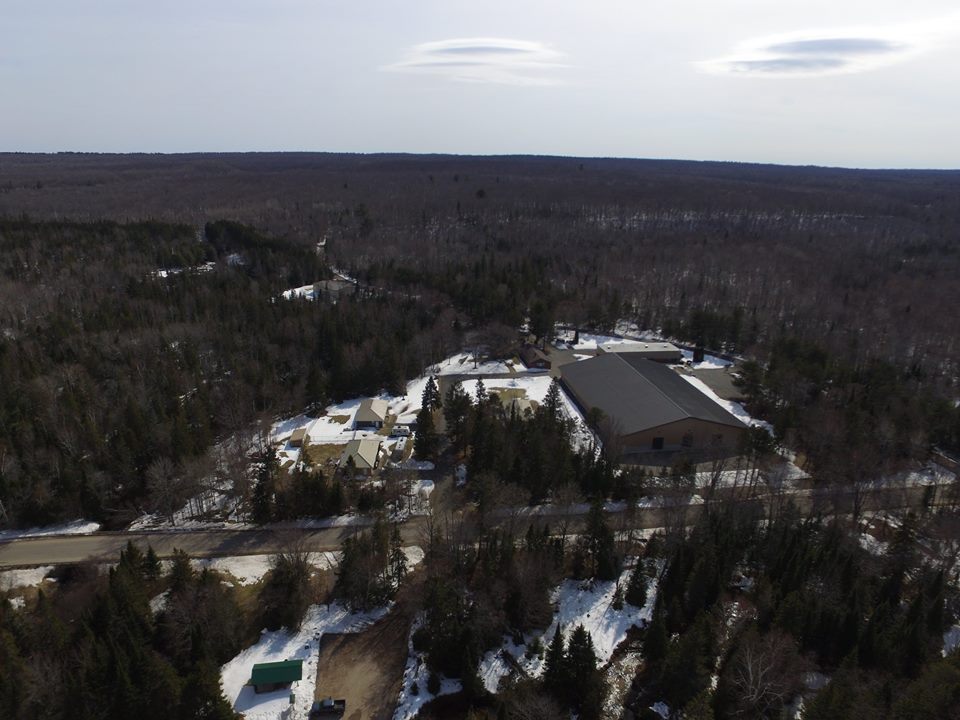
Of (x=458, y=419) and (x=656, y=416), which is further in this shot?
(x=656, y=416)

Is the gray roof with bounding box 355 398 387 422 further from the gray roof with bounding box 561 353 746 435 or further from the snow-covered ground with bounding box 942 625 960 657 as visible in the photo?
the snow-covered ground with bounding box 942 625 960 657

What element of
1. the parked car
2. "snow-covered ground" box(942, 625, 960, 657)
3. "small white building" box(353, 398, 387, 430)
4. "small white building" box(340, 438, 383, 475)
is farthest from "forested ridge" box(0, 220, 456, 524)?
"snow-covered ground" box(942, 625, 960, 657)

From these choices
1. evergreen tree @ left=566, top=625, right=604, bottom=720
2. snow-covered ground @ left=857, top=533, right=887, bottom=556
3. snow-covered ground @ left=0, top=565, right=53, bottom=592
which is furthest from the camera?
snow-covered ground @ left=857, top=533, right=887, bottom=556

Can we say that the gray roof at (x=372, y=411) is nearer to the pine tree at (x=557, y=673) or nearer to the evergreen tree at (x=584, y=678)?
the pine tree at (x=557, y=673)

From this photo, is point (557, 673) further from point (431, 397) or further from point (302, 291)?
point (302, 291)

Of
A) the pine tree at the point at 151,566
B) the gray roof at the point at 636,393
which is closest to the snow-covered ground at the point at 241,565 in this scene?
the pine tree at the point at 151,566

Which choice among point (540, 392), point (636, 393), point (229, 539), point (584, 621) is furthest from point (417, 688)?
point (540, 392)
